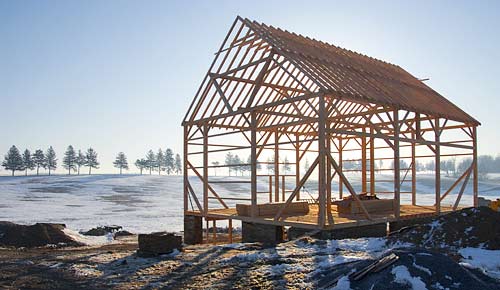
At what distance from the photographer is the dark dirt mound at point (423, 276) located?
20.4 feet

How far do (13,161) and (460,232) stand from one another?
10669 centimetres

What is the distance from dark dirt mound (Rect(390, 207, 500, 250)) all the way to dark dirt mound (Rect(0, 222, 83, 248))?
15.2m

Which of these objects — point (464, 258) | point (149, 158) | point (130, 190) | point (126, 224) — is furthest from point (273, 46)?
point (149, 158)

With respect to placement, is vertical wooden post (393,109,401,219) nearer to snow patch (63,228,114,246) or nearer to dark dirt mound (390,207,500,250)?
dark dirt mound (390,207,500,250)

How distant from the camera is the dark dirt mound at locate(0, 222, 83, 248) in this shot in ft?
59.2

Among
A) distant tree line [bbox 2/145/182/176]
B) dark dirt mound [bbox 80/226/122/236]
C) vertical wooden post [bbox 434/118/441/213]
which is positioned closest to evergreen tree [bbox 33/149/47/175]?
distant tree line [bbox 2/145/182/176]

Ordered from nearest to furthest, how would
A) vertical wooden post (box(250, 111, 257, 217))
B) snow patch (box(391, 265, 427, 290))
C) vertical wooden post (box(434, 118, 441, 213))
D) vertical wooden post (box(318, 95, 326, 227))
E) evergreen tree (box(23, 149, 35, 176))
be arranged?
snow patch (box(391, 265, 427, 290))
vertical wooden post (box(318, 95, 326, 227))
vertical wooden post (box(250, 111, 257, 217))
vertical wooden post (box(434, 118, 441, 213))
evergreen tree (box(23, 149, 35, 176))

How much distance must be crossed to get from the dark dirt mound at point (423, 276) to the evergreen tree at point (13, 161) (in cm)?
10692

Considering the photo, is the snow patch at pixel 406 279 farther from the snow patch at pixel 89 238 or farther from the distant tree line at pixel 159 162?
the distant tree line at pixel 159 162

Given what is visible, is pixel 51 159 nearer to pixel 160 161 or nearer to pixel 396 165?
pixel 160 161

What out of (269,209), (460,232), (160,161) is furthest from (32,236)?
(160,161)

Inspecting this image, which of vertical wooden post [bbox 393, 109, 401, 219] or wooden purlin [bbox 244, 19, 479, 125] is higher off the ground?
wooden purlin [bbox 244, 19, 479, 125]

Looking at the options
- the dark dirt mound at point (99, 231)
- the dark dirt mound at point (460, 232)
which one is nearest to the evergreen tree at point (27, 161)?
the dark dirt mound at point (99, 231)

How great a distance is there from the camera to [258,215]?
1462 centimetres
